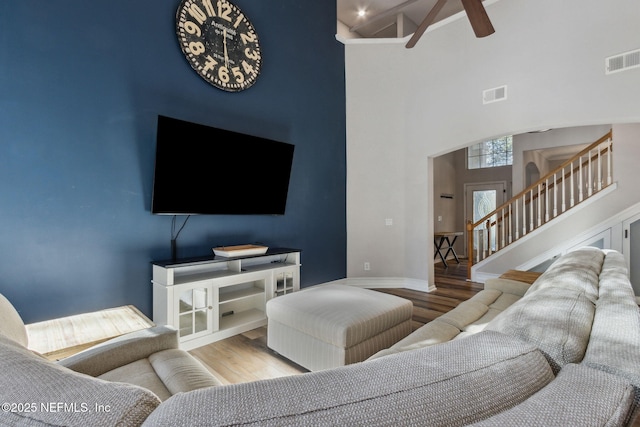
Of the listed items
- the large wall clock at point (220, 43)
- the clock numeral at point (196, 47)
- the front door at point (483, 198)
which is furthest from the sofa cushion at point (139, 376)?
the front door at point (483, 198)

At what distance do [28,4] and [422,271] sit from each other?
489 cm

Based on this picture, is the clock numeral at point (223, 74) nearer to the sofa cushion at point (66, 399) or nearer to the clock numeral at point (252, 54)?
the clock numeral at point (252, 54)

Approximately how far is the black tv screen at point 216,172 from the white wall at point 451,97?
1529mm

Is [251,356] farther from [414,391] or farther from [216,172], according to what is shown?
[414,391]

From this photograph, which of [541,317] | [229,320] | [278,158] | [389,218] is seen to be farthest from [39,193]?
[389,218]

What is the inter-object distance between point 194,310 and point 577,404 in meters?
2.70

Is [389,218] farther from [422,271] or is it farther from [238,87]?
[238,87]

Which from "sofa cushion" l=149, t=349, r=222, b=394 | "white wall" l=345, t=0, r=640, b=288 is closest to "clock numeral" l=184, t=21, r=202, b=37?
"white wall" l=345, t=0, r=640, b=288

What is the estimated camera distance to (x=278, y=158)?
11.6 feet

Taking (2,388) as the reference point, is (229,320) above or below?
below

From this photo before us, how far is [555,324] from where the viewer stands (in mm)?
780

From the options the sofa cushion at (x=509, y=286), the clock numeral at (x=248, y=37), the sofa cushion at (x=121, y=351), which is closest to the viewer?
the sofa cushion at (x=121, y=351)

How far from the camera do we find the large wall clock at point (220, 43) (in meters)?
3.02

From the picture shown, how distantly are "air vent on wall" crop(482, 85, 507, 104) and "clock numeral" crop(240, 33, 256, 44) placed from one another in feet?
9.66
